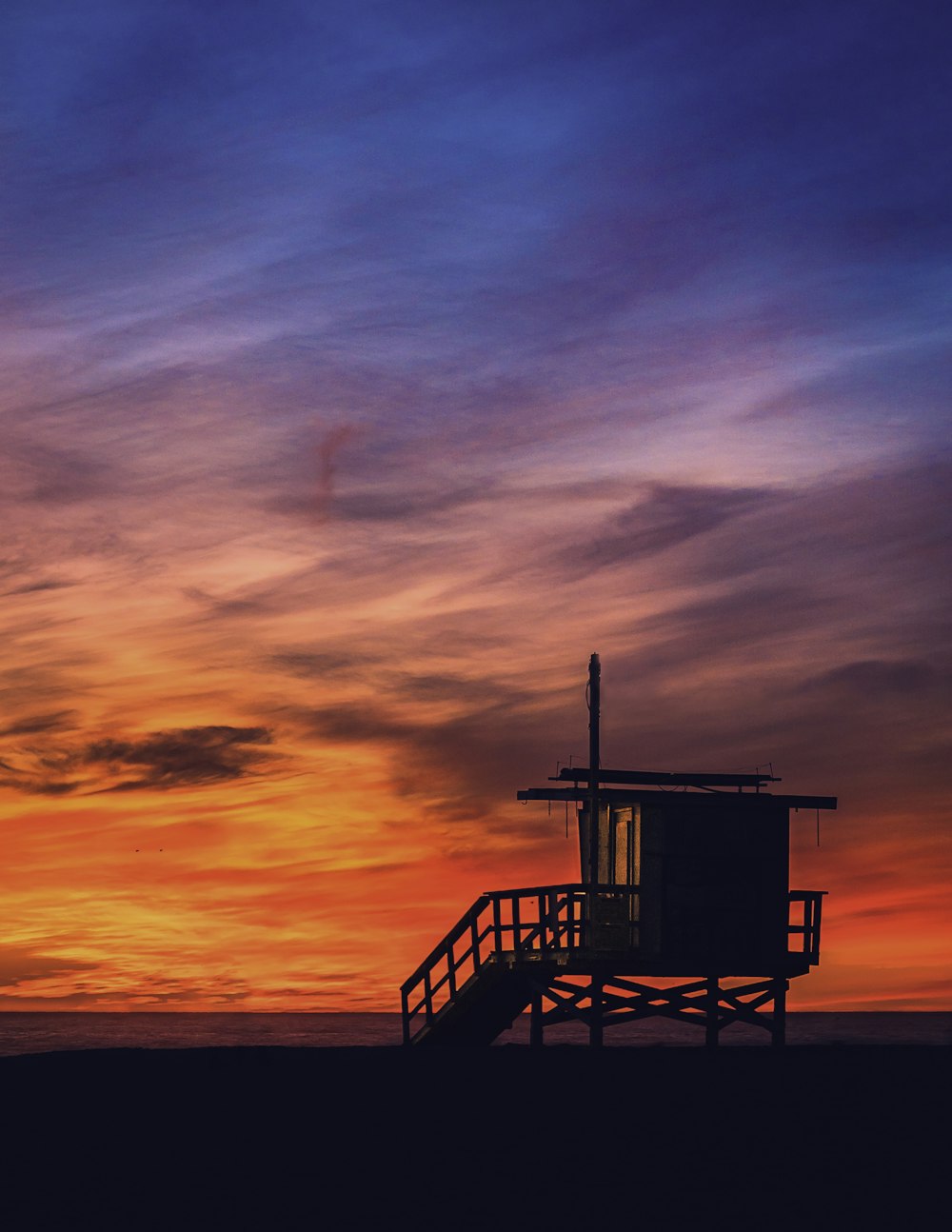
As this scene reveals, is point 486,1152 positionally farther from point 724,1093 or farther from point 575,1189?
point 724,1093

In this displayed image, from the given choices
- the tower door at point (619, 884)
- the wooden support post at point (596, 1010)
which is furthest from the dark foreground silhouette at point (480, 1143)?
the wooden support post at point (596, 1010)

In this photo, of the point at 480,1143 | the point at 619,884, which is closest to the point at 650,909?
the point at 619,884

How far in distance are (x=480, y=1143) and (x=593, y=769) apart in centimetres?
1513

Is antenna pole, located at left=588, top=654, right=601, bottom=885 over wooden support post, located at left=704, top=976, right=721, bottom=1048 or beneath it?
over

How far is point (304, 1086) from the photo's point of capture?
2092cm

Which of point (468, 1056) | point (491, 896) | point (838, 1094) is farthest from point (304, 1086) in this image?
point (491, 896)

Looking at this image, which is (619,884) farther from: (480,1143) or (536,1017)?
(480,1143)

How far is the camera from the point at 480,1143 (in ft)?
55.4

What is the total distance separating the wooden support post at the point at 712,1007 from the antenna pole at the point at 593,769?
3.46 meters

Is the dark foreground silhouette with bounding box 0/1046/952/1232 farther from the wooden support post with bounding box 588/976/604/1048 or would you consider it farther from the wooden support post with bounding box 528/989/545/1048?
the wooden support post with bounding box 528/989/545/1048

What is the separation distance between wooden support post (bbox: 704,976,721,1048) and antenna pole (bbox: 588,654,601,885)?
3456 mm

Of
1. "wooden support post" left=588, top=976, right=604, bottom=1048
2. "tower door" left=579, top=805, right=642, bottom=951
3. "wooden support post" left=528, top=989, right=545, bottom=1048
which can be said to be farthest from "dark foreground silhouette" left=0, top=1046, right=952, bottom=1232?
"wooden support post" left=528, top=989, right=545, bottom=1048

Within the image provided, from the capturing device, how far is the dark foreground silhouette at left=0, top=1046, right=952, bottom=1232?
14125 mm

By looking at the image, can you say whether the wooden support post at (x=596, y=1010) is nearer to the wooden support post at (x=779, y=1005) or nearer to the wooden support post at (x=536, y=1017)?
the wooden support post at (x=536, y=1017)
